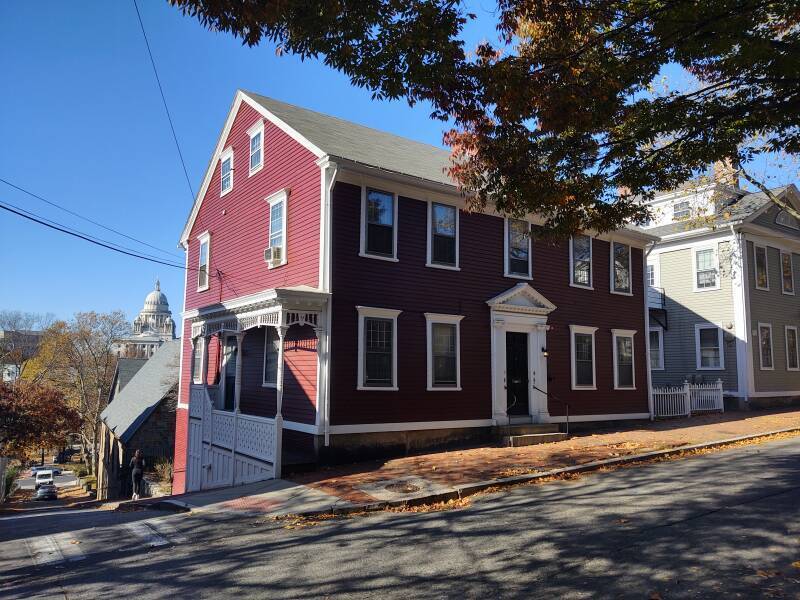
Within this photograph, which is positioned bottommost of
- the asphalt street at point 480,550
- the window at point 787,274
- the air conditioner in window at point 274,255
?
the asphalt street at point 480,550

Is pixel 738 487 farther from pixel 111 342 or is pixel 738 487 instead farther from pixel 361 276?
pixel 111 342

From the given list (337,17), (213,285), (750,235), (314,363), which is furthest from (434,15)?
(750,235)

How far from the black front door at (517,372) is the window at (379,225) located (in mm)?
4628

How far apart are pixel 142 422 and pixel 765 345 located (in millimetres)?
29676

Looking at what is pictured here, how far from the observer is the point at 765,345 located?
25.9 metres

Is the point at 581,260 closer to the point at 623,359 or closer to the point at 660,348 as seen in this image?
the point at 623,359

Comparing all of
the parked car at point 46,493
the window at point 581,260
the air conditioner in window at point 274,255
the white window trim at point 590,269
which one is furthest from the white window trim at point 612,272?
the parked car at point 46,493

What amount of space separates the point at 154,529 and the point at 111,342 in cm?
5288

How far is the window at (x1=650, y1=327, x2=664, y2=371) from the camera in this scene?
27.8 meters

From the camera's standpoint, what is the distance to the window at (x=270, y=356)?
1616 centimetres

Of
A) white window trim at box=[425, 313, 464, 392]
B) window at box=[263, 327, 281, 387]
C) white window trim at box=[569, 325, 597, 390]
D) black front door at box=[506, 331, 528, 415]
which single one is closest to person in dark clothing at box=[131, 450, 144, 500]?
window at box=[263, 327, 281, 387]

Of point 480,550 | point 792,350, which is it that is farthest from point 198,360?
point 792,350

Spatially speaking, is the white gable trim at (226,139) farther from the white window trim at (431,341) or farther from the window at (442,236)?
the white window trim at (431,341)

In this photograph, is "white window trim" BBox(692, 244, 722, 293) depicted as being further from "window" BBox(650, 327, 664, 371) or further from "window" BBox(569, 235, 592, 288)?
"window" BBox(569, 235, 592, 288)
